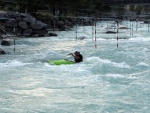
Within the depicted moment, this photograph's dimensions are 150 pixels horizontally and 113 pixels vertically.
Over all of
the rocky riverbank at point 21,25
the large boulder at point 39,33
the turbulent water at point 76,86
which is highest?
the rocky riverbank at point 21,25

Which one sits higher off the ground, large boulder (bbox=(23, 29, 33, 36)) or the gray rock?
the gray rock

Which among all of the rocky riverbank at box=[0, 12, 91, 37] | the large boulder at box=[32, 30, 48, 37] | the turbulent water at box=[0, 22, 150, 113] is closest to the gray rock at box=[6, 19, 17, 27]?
the rocky riverbank at box=[0, 12, 91, 37]

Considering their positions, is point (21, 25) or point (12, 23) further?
point (12, 23)

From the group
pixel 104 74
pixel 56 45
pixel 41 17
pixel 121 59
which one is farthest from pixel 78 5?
pixel 104 74

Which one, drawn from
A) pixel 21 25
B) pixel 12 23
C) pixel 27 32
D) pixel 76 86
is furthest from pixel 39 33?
pixel 76 86

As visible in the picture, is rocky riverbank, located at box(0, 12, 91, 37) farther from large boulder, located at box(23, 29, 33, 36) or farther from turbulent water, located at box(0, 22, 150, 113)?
turbulent water, located at box(0, 22, 150, 113)

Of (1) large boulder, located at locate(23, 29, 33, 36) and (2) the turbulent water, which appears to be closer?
(2) the turbulent water

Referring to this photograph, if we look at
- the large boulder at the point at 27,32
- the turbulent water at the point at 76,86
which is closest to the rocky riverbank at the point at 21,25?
the large boulder at the point at 27,32

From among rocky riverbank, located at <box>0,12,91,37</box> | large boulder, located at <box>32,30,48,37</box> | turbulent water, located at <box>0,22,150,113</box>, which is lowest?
turbulent water, located at <box>0,22,150,113</box>

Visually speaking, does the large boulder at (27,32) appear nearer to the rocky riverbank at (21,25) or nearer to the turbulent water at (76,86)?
the rocky riverbank at (21,25)

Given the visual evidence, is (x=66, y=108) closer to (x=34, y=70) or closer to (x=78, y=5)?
(x=34, y=70)

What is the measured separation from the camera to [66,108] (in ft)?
37.7

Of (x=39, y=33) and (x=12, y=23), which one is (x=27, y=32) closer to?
(x=39, y=33)

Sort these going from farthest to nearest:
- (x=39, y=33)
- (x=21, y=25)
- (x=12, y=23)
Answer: (x=39, y=33) → (x=12, y=23) → (x=21, y=25)
